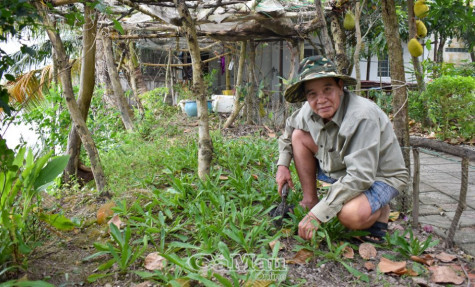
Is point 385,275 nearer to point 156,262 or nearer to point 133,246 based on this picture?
point 156,262

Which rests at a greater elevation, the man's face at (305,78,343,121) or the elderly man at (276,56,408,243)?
the man's face at (305,78,343,121)

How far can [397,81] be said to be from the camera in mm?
3025

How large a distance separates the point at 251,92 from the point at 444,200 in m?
4.24

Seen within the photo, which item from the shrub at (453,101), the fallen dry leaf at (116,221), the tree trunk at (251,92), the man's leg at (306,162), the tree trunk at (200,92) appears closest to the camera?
the fallen dry leaf at (116,221)

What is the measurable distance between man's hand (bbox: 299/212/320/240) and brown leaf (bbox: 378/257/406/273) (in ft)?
1.31

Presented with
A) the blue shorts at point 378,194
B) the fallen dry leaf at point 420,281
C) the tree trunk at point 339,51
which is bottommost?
the fallen dry leaf at point 420,281

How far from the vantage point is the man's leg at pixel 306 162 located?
2.80 meters

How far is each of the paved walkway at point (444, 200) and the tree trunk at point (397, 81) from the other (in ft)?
0.71

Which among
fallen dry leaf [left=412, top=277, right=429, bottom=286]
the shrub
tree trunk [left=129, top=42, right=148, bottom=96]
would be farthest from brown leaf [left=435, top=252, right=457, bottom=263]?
tree trunk [left=129, top=42, right=148, bottom=96]

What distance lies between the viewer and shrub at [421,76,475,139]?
565cm

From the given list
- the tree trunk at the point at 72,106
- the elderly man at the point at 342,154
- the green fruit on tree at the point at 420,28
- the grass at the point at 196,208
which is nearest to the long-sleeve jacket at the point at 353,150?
the elderly man at the point at 342,154

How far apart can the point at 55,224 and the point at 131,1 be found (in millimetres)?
1972

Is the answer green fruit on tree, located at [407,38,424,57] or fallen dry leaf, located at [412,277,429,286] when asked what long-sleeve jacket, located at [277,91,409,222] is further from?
green fruit on tree, located at [407,38,424,57]

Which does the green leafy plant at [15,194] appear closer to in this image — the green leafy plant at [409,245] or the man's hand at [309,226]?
the man's hand at [309,226]
